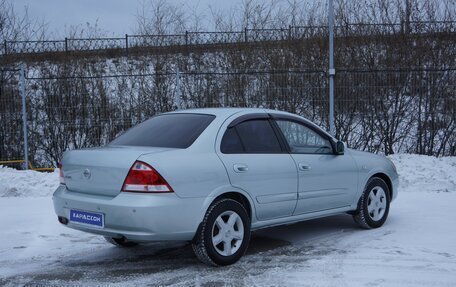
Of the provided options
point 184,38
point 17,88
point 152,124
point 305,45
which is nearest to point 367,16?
point 305,45

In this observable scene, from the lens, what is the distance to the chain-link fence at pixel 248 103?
11891 millimetres

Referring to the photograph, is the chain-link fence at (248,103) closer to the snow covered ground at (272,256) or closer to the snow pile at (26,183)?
the snow pile at (26,183)

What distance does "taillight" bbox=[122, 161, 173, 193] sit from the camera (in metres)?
4.48

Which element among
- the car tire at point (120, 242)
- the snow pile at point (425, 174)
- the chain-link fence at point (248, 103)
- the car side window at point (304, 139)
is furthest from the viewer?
the chain-link fence at point (248, 103)

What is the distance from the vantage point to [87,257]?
551cm

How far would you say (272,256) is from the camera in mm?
5398

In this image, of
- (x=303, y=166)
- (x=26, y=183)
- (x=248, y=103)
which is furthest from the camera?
(x=248, y=103)

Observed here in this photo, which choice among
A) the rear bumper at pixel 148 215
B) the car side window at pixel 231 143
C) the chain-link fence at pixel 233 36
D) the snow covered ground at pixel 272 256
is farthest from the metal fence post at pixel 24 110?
the car side window at pixel 231 143

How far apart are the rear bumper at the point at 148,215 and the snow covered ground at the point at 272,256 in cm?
43

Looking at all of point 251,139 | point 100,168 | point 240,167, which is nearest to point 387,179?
point 251,139

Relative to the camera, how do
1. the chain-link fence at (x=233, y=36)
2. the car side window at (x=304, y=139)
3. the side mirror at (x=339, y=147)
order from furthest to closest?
the chain-link fence at (x=233, y=36), the side mirror at (x=339, y=147), the car side window at (x=304, y=139)

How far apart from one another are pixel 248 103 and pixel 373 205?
5879mm

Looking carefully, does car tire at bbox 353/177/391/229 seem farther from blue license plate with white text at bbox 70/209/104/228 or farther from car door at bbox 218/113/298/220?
blue license plate with white text at bbox 70/209/104/228

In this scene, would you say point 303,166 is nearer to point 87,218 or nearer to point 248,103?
point 87,218
